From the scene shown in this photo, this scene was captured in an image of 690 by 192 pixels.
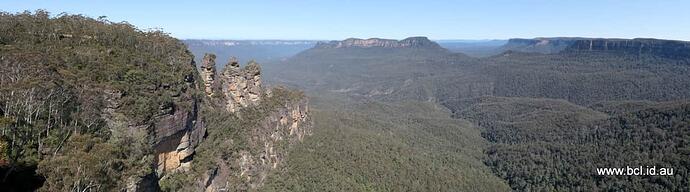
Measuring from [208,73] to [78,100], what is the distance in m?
25.4

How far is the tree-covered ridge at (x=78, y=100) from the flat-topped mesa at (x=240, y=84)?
13.5 metres

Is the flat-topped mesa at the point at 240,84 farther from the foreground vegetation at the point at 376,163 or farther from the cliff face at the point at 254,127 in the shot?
the foreground vegetation at the point at 376,163

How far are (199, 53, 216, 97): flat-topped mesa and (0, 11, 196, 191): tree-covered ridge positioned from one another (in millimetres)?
7539

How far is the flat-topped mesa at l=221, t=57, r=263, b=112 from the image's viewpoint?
5969cm

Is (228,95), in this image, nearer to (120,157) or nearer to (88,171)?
(120,157)

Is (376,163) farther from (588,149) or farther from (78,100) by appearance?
(78,100)

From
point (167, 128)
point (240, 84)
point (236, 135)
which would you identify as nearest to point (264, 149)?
point (236, 135)

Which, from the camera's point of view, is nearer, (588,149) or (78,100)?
(78,100)

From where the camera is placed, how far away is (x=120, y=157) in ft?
83.5

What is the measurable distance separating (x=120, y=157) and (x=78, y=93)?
680 centimetres

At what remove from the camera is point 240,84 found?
2382 inches

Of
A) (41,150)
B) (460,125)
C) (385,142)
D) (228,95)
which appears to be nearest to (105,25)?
(228,95)

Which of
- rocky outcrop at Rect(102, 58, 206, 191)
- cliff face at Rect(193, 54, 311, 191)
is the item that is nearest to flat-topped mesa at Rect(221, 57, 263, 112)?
cliff face at Rect(193, 54, 311, 191)

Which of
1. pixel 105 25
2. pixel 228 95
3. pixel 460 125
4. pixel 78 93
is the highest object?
pixel 105 25
